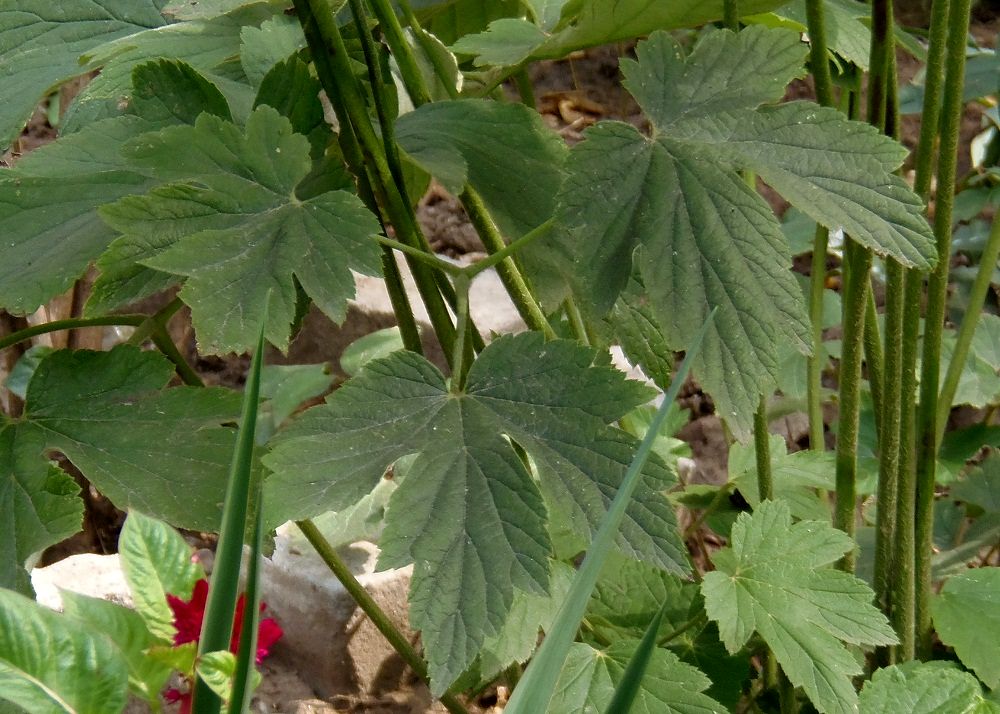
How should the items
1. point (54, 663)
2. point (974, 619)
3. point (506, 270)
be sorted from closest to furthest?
Answer: point (54, 663)
point (506, 270)
point (974, 619)

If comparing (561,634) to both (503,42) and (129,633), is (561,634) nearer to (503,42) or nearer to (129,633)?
(129,633)

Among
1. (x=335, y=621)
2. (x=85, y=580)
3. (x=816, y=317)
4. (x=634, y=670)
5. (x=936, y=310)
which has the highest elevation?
(x=634, y=670)

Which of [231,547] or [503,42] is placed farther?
[503,42]

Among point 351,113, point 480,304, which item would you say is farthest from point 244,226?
point 480,304

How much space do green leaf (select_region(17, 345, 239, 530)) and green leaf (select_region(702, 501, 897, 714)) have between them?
0.39 m

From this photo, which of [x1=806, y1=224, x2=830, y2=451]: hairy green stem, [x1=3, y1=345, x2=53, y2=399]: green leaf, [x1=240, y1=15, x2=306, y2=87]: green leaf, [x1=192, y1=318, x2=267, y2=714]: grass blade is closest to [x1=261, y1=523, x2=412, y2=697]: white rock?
[x1=3, y1=345, x2=53, y2=399]: green leaf

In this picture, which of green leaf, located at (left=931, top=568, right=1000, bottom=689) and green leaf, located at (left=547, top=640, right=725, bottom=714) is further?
green leaf, located at (left=931, top=568, right=1000, bottom=689)

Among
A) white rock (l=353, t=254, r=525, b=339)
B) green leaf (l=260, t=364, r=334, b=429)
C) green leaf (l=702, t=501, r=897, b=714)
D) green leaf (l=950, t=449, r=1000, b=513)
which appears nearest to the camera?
green leaf (l=702, t=501, r=897, b=714)

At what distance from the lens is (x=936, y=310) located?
2.63 ft

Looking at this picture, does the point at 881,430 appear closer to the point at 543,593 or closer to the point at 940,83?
the point at 940,83

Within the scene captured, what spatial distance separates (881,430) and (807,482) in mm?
175

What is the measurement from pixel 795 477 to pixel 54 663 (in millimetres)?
778

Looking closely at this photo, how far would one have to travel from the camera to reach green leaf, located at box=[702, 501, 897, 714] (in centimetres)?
74

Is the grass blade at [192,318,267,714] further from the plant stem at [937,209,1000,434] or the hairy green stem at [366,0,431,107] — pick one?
the plant stem at [937,209,1000,434]
